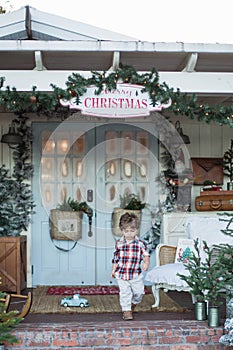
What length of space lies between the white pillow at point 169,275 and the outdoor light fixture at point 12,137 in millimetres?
2666

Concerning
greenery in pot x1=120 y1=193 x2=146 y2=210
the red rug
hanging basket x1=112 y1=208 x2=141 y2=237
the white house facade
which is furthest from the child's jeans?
greenery in pot x1=120 y1=193 x2=146 y2=210

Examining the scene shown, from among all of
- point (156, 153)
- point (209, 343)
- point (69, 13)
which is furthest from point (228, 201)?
point (69, 13)

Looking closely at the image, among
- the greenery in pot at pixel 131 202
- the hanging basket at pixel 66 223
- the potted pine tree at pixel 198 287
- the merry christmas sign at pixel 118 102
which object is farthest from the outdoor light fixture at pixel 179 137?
the potted pine tree at pixel 198 287

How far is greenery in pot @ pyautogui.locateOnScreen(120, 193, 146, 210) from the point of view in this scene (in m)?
7.96

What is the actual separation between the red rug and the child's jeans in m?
1.53

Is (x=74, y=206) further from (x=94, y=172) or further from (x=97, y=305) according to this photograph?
A: (x=97, y=305)

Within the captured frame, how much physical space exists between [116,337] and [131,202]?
10.4 ft

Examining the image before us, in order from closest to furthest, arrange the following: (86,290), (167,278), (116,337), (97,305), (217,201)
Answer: (116,337)
(167,278)
(97,305)
(86,290)
(217,201)

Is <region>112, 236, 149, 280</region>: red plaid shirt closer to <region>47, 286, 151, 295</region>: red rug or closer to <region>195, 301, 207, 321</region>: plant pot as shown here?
<region>195, 301, 207, 321</region>: plant pot

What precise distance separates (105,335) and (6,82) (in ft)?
7.87

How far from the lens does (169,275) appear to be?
5996mm

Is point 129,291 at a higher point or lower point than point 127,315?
higher

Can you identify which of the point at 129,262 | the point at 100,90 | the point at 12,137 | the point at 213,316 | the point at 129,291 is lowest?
the point at 213,316

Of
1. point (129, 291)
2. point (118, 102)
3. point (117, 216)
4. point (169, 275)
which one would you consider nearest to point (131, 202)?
point (117, 216)
